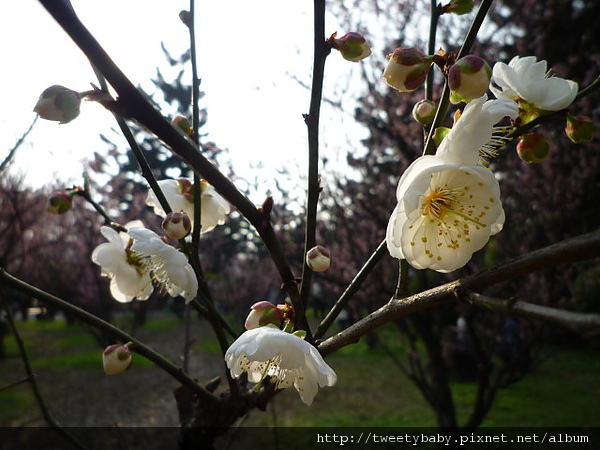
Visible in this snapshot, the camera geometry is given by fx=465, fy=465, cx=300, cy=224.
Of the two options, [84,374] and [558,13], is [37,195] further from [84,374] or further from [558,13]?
[558,13]

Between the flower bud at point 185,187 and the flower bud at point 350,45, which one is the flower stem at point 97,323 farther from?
the flower bud at point 350,45

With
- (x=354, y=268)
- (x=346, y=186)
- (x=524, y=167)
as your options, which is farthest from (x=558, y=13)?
(x=354, y=268)

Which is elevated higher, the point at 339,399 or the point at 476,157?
the point at 339,399

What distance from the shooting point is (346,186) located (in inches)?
164

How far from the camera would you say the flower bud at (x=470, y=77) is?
0.64 m

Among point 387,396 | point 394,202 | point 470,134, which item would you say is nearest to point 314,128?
point 470,134

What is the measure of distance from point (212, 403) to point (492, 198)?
65cm

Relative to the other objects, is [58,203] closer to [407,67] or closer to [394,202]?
[407,67]

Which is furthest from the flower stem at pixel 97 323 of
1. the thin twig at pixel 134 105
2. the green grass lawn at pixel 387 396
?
the green grass lawn at pixel 387 396

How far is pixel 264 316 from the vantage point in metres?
0.79

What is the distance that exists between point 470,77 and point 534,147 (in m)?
0.28

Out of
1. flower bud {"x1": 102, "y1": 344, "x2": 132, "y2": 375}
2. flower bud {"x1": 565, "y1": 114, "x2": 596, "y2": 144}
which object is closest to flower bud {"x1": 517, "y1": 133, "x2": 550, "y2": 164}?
flower bud {"x1": 565, "y1": 114, "x2": 596, "y2": 144}

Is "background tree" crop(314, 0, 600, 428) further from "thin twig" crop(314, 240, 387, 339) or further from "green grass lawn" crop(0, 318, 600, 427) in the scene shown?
"thin twig" crop(314, 240, 387, 339)

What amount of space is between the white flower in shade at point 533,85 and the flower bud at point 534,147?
0.07 m
